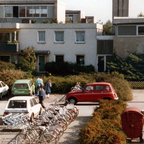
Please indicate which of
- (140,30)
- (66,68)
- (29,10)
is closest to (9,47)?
(66,68)

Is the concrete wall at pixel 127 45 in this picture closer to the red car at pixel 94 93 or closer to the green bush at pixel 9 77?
the green bush at pixel 9 77

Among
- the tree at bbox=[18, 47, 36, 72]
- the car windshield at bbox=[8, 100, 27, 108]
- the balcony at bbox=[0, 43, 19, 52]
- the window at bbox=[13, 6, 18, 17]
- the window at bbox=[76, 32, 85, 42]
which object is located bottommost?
the car windshield at bbox=[8, 100, 27, 108]

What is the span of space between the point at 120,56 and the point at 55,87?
33.4ft

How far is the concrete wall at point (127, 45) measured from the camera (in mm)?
35094

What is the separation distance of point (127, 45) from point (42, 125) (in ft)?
78.0

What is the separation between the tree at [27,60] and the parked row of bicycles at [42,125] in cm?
1926

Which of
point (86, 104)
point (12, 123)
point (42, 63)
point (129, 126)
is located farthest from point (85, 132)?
point (42, 63)

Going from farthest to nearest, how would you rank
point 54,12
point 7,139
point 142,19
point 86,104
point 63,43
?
point 54,12 < point 63,43 < point 142,19 < point 86,104 < point 7,139

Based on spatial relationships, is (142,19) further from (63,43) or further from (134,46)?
(63,43)

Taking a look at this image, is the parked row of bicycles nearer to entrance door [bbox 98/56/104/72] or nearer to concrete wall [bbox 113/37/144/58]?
concrete wall [bbox 113/37/144/58]

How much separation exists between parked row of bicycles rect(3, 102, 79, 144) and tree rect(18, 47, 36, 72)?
19.3 meters

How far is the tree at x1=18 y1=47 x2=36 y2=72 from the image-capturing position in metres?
35.8

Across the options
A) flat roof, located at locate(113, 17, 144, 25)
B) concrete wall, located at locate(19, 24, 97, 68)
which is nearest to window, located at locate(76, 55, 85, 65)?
concrete wall, located at locate(19, 24, 97, 68)

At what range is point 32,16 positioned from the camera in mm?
42594
